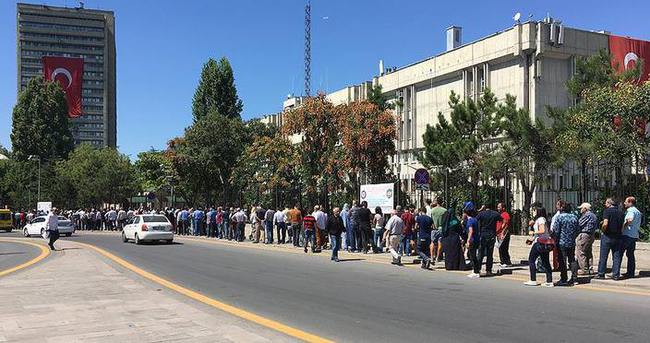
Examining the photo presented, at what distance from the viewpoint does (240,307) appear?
32.5 ft

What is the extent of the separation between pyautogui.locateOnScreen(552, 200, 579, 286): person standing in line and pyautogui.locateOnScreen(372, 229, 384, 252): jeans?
907 centimetres

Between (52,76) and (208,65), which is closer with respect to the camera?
(208,65)

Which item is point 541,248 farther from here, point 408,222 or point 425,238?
point 408,222

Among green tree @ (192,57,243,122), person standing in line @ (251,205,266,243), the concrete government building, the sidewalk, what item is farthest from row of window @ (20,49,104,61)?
the sidewalk

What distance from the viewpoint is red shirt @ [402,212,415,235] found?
19.1m

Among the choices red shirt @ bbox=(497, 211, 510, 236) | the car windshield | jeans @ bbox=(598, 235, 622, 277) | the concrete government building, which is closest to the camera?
jeans @ bbox=(598, 235, 622, 277)

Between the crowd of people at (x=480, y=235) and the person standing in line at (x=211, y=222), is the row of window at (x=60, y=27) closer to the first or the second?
the person standing in line at (x=211, y=222)

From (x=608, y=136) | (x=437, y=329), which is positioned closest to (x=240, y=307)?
(x=437, y=329)

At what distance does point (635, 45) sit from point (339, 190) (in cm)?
1892

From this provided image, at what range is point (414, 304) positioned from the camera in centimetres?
1006

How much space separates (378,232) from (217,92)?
33.4 meters

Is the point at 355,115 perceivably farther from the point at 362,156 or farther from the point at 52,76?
the point at 52,76

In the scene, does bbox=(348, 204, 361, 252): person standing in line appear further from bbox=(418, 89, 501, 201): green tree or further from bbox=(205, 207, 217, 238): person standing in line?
bbox=(205, 207, 217, 238): person standing in line

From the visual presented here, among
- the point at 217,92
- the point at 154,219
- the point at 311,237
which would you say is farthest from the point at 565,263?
the point at 217,92
